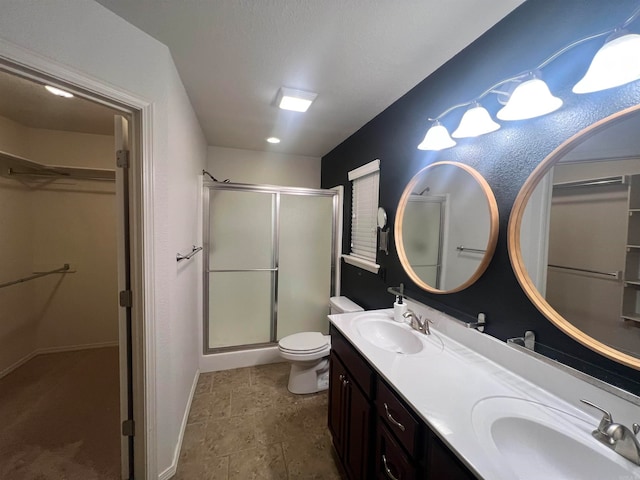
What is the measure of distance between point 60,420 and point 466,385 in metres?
2.72

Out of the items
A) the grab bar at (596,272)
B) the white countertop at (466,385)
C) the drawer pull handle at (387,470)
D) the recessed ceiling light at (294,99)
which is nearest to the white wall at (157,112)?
the recessed ceiling light at (294,99)

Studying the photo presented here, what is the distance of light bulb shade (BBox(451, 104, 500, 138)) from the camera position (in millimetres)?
1164

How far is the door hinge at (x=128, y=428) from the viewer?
1.41 m

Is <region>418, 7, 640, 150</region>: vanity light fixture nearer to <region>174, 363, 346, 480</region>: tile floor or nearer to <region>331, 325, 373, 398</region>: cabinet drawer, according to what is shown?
<region>331, 325, 373, 398</region>: cabinet drawer

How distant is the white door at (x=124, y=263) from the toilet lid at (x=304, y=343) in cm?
110

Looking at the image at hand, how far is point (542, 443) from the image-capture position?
79 centimetres

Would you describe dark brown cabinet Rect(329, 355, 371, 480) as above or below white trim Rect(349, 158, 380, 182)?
below

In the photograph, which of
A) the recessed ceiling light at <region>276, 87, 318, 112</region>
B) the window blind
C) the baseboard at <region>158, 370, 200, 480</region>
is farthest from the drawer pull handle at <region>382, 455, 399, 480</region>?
the recessed ceiling light at <region>276, 87, 318, 112</region>

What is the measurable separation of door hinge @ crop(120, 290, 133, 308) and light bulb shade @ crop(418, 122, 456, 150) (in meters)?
1.81

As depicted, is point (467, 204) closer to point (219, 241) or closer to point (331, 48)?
point (331, 48)

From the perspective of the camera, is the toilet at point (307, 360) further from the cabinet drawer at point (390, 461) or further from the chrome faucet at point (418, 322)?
the cabinet drawer at point (390, 461)

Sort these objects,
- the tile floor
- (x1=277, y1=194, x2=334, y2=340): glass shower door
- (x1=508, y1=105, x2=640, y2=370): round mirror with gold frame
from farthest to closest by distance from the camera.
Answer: (x1=277, y1=194, x2=334, y2=340): glass shower door, the tile floor, (x1=508, y1=105, x2=640, y2=370): round mirror with gold frame

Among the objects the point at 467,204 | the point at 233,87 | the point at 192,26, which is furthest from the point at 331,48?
the point at 467,204

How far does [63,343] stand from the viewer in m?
2.79
